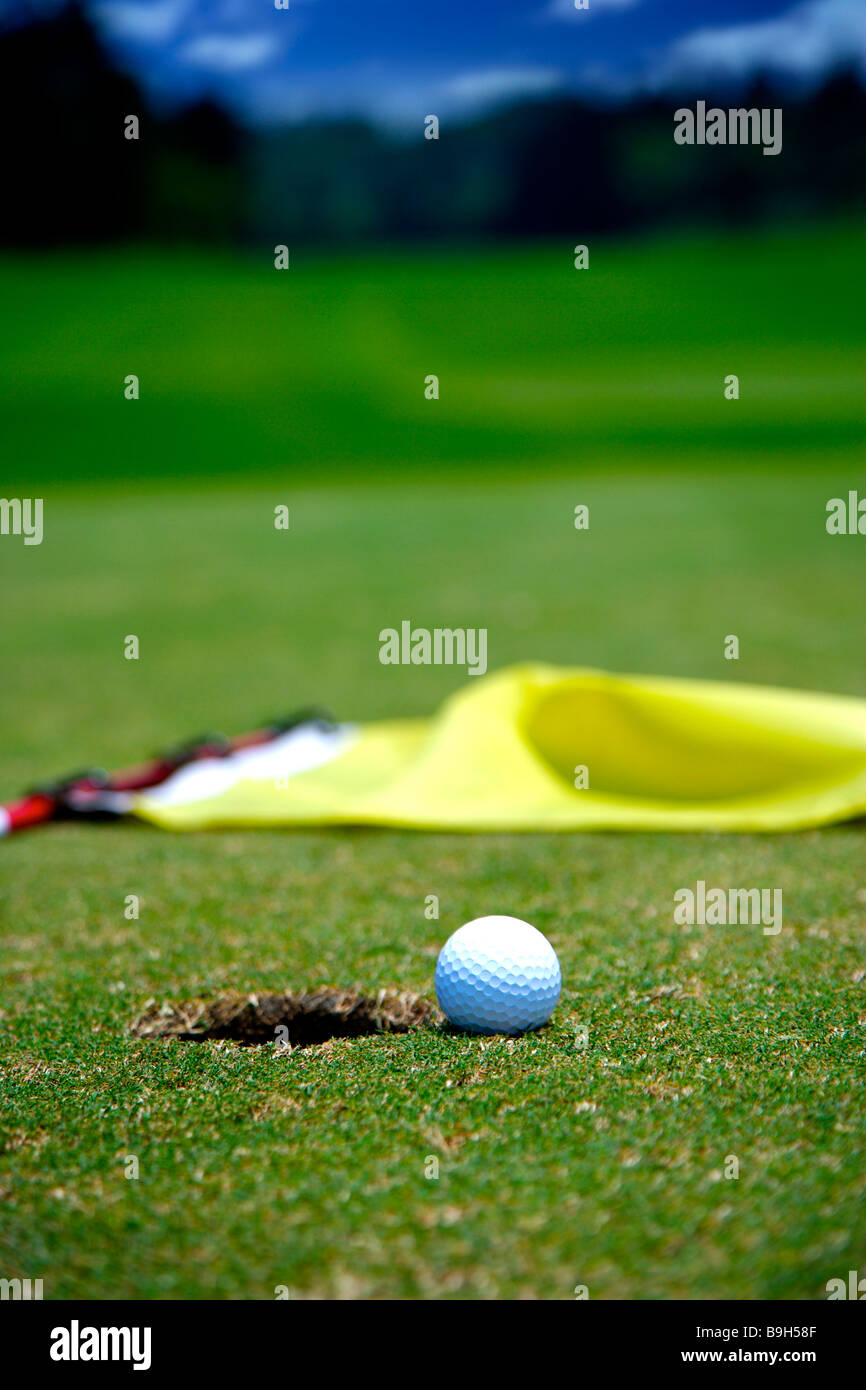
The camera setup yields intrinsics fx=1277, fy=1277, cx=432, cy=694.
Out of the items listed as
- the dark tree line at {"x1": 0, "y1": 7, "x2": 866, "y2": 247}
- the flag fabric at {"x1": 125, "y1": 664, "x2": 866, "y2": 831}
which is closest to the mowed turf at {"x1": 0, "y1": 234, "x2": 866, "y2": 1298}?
the flag fabric at {"x1": 125, "y1": 664, "x2": 866, "y2": 831}

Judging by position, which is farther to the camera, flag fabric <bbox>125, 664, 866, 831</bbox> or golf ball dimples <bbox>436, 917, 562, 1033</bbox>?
flag fabric <bbox>125, 664, 866, 831</bbox>

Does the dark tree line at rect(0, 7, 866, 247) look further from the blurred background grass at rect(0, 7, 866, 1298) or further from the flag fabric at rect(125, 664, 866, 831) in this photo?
the flag fabric at rect(125, 664, 866, 831)

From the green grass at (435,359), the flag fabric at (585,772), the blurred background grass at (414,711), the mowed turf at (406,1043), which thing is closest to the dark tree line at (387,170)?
the green grass at (435,359)

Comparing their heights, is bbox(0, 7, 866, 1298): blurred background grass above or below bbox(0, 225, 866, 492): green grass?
below

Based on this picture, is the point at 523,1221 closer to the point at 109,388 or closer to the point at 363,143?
the point at 109,388

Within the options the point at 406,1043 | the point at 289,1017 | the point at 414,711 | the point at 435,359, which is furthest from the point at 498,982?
the point at 435,359

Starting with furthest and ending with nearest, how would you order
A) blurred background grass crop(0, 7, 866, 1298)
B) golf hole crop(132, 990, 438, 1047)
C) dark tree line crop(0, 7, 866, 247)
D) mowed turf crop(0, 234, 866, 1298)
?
dark tree line crop(0, 7, 866, 247), golf hole crop(132, 990, 438, 1047), blurred background grass crop(0, 7, 866, 1298), mowed turf crop(0, 234, 866, 1298)

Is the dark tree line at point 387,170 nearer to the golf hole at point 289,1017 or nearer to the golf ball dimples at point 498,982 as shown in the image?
the golf hole at point 289,1017
